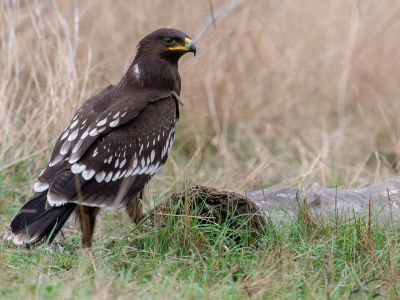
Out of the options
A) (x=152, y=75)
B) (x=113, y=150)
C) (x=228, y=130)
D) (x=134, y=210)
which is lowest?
(x=228, y=130)

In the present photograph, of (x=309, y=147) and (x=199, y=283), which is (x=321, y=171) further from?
(x=199, y=283)

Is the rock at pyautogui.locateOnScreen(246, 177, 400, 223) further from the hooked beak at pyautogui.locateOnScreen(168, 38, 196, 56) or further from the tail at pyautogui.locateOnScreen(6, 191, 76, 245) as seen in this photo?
the tail at pyautogui.locateOnScreen(6, 191, 76, 245)

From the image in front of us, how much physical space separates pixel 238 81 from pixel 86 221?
12.3 ft

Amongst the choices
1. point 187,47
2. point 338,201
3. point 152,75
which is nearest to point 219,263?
point 338,201

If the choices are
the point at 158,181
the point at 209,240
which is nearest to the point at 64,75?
the point at 158,181

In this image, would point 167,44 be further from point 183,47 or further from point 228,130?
point 228,130

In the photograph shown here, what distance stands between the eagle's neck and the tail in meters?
1.02

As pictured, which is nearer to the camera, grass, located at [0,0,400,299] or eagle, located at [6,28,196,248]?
grass, located at [0,0,400,299]

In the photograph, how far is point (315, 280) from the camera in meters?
4.45

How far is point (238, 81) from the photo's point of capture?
8.59 metres

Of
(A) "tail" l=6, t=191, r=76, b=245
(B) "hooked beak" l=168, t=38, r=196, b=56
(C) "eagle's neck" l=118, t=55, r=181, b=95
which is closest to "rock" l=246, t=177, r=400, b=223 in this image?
(C) "eagle's neck" l=118, t=55, r=181, b=95

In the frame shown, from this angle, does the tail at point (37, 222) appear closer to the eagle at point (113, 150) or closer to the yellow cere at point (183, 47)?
the eagle at point (113, 150)

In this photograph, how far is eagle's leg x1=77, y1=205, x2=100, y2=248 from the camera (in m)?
5.12

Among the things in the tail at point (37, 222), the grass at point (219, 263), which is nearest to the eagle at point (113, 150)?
the tail at point (37, 222)
